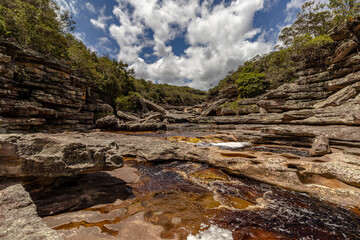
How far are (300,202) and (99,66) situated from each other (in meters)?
29.3

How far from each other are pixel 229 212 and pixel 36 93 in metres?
16.7

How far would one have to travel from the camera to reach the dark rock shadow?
2639mm

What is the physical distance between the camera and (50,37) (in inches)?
560

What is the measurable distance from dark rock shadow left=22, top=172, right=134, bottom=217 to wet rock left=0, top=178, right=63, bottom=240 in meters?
0.50

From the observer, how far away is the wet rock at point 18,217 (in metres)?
1.61

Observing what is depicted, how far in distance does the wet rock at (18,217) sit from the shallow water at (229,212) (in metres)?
0.53

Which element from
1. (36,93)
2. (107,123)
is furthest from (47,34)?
(107,123)

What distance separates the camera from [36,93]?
455 inches

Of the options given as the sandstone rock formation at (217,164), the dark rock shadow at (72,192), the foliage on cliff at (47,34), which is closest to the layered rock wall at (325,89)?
the sandstone rock formation at (217,164)

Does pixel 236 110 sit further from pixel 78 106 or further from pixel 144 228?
pixel 144 228

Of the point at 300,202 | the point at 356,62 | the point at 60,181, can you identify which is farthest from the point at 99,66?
the point at 356,62

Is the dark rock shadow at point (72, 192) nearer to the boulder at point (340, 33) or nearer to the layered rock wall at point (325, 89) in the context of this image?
the layered rock wall at point (325, 89)

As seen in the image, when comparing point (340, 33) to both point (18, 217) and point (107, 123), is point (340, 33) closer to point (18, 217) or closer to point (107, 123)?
point (18, 217)

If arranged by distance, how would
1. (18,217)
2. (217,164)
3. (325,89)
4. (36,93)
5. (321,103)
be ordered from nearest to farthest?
(18,217) → (217,164) → (36,93) → (321,103) → (325,89)
